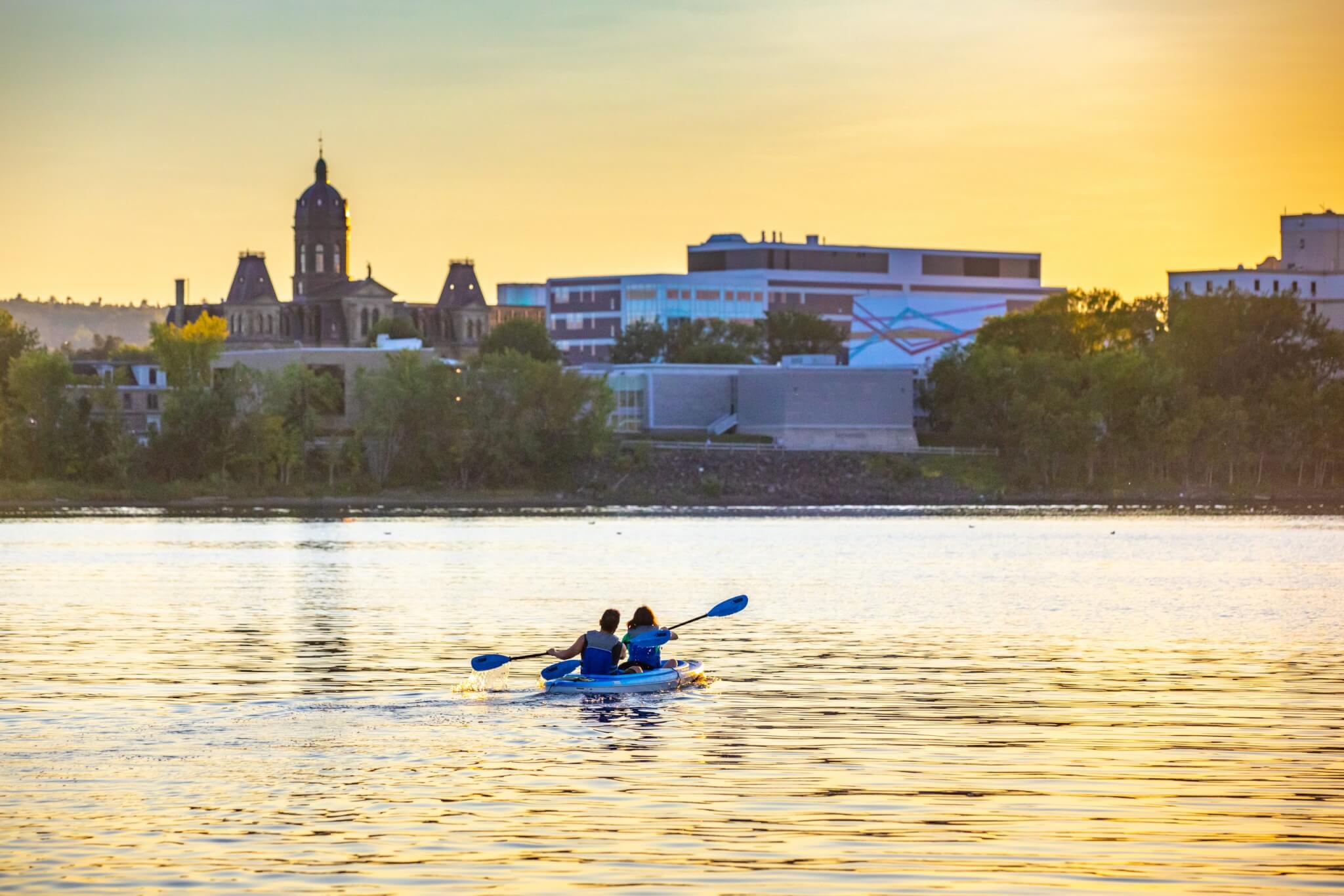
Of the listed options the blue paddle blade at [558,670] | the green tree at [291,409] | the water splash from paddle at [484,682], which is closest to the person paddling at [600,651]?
the blue paddle blade at [558,670]

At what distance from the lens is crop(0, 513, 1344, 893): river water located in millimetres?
21422

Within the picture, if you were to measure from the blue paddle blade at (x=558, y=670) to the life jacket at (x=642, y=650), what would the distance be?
1035mm

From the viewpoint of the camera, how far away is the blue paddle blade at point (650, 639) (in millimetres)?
35281

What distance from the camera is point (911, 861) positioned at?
21.4 metres

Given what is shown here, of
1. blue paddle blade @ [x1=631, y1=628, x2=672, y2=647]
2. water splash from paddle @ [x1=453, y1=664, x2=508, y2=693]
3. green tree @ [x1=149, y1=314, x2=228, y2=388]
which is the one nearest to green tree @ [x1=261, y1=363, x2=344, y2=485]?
green tree @ [x1=149, y1=314, x2=228, y2=388]

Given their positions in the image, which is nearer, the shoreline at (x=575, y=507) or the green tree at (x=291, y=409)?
the shoreline at (x=575, y=507)

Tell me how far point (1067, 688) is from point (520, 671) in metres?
10.8

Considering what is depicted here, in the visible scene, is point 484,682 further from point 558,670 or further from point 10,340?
point 10,340

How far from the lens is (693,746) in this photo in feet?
96.5

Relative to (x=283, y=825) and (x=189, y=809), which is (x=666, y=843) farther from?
(x=189, y=809)

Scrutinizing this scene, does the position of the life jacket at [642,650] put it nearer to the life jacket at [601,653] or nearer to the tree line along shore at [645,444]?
the life jacket at [601,653]

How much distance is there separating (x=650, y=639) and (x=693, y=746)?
6.12m

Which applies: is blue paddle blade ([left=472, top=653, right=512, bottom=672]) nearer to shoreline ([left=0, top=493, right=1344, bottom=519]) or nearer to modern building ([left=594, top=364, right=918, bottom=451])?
shoreline ([left=0, top=493, right=1344, bottom=519])

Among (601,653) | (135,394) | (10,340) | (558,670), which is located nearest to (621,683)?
(601,653)
